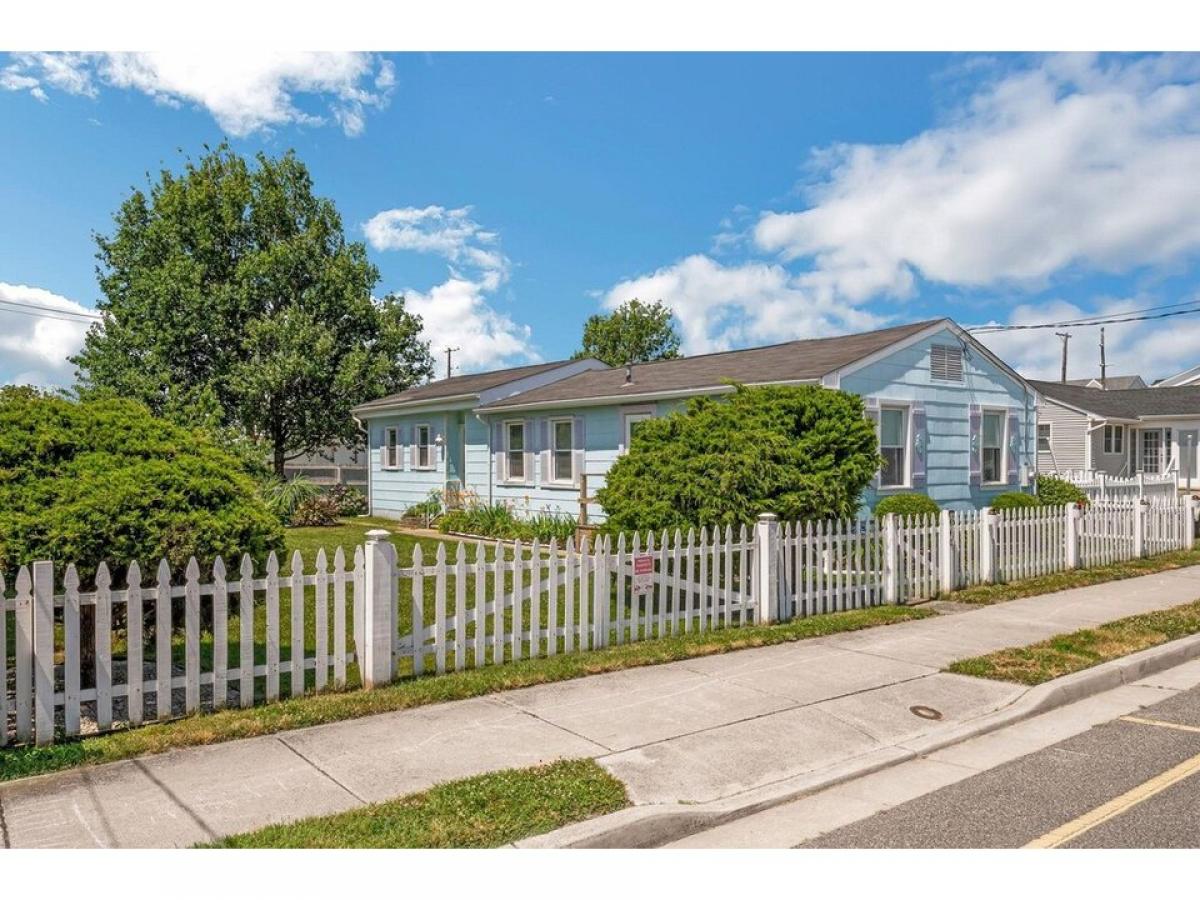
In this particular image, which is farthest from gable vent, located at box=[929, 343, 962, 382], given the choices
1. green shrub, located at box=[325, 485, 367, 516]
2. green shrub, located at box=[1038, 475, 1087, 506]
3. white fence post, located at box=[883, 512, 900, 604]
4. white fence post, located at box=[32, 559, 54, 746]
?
green shrub, located at box=[325, 485, 367, 516]

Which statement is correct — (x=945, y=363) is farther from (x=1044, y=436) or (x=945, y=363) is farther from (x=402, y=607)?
(x=1044, y=436)

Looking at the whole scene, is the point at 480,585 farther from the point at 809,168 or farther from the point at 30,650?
the point at 809,168

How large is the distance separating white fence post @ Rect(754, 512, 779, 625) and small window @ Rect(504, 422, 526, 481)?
12086 millimetres

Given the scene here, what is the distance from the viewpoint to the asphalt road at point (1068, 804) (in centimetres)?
414

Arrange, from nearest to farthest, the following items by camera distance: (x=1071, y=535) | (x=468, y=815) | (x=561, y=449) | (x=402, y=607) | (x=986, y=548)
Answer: (x=468, y=815)
(x=402, y=607)
(x=986, y=548)
(x=1071, y=535)
(x=561, y=449)

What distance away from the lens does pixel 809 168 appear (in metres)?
18.2

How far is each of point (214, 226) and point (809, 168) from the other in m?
19.8


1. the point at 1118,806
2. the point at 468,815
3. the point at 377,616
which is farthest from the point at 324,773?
the point at 1118,806

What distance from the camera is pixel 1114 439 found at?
32844 mm

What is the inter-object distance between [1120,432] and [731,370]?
931 inches

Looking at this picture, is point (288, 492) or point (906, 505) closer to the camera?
point (906, 505)

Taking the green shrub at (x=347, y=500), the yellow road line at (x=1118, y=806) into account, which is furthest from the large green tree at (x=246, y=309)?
the yellow road line at (x=1118, y=806)

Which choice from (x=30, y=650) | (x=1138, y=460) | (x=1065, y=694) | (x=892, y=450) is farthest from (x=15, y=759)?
(x=1138, y=460)

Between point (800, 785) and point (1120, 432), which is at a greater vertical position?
point (1120, 432)
